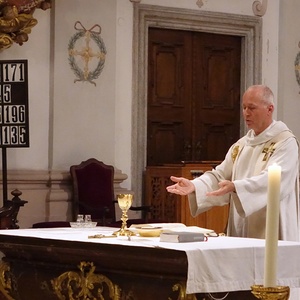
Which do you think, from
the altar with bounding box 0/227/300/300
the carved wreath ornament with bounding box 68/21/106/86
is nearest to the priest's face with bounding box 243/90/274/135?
the altar with bounding box 0/227/300/300

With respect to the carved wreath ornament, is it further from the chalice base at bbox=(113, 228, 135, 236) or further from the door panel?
the chalice base at bbox=(113, 228, 135, 236)

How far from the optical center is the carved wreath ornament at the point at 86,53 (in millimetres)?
9477

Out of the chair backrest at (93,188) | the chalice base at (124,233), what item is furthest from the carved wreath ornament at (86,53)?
the chalice base at (124,233)

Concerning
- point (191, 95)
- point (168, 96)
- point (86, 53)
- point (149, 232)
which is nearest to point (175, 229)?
point (149, 232)

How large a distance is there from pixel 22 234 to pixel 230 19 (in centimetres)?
677

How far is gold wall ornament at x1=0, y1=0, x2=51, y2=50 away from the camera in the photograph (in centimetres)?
869

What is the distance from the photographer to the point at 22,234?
4.32 metres

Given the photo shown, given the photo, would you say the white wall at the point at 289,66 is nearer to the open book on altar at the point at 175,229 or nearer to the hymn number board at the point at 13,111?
the hymn number board at the point at 13,111

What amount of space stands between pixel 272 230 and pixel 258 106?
327 centimetres

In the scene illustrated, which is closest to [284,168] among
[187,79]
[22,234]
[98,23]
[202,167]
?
[22,234]

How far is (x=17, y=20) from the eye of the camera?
8.84m

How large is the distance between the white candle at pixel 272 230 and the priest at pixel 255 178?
2831mm

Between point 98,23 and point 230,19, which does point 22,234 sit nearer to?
point 98,23

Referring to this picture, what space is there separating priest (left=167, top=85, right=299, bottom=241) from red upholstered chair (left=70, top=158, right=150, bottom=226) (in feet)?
12.3
